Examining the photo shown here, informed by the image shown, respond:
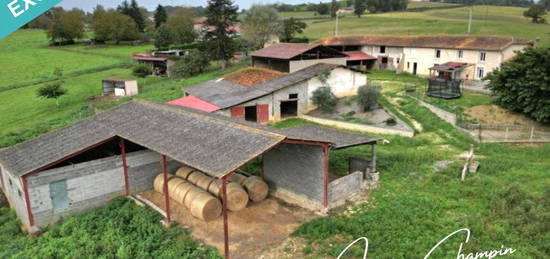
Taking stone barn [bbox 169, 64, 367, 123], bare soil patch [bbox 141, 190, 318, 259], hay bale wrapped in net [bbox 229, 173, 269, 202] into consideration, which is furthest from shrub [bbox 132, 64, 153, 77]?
hay bale wrapped in net [bbox 229, 173, 269, 202]

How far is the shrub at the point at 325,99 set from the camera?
113 feet

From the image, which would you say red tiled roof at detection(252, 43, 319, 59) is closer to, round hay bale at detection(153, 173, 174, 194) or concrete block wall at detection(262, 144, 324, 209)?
concrete block wall at detection(262, 144, 324, 209)

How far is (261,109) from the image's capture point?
110 ft

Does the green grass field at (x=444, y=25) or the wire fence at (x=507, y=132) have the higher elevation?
the green grass field at (x=444, y=25)

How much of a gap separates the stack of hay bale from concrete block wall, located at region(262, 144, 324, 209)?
0.77 metres

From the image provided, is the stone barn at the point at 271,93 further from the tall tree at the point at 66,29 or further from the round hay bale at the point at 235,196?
the tall tree at the point at 66,29

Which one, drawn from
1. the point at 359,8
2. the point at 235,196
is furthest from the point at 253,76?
the point at 359,8

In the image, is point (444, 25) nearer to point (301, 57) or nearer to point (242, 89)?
point (301, 57)

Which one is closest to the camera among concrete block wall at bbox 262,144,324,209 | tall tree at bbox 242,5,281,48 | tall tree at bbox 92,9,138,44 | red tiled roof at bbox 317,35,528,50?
concrete block wall at bbox 262,144,324,209

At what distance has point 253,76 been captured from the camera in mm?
40875

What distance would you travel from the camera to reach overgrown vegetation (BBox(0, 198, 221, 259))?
45.2 feet

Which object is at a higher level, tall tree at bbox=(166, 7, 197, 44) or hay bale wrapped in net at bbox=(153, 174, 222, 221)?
tall tree at bbox=(166, 7, 197, 44)

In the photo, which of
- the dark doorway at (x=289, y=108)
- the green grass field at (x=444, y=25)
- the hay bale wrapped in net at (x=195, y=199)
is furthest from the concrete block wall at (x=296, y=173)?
the green grass field at (x=444, y=25)

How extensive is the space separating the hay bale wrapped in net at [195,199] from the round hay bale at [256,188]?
1.55 meters
